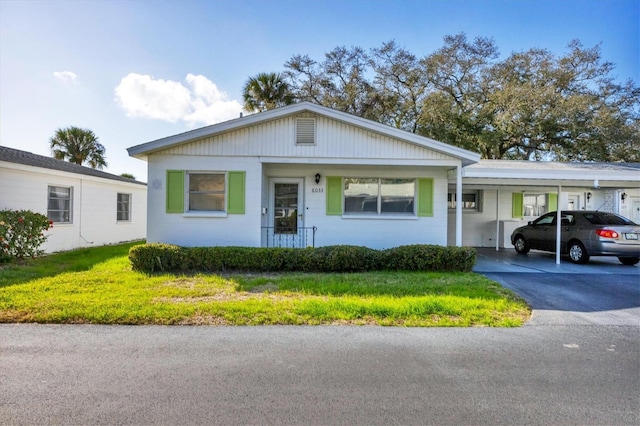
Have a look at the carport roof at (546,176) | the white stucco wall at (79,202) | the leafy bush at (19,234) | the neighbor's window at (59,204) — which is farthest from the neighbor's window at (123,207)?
the carport roof at (546,176)

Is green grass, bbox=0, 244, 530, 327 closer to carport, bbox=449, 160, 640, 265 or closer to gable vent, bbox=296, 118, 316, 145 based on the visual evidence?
gable vent, bbox=296, 118, 316, 145

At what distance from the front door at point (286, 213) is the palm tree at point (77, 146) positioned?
768 inches

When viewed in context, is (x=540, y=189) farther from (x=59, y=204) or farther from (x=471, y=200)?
(x=59, y=204)

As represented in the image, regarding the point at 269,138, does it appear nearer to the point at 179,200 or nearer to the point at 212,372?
the point at 179,200

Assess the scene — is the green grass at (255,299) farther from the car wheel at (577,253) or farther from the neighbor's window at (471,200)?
the neighbor's window at (471,200)

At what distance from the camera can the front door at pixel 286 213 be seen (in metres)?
10.6

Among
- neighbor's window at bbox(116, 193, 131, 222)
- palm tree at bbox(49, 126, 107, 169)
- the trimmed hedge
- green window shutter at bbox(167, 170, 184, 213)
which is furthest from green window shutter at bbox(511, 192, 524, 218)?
palm tree at bbox(49, 126, 107, 169)

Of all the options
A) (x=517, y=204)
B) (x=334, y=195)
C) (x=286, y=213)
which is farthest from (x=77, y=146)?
(x=517, y=204)

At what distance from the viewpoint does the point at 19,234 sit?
9.24m

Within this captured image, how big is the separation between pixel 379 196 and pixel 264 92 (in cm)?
1280

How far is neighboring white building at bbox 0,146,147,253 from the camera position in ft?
34.2

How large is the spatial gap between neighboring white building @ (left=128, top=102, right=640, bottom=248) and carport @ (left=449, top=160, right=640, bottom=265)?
2.5 inches

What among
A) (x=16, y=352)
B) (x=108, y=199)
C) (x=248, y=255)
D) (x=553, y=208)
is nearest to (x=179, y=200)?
(x=248, y=255)

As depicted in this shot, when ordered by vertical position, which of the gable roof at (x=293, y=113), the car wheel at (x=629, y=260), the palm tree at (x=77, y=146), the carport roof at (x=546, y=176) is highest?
the palm tree at (x=77, y=146)
